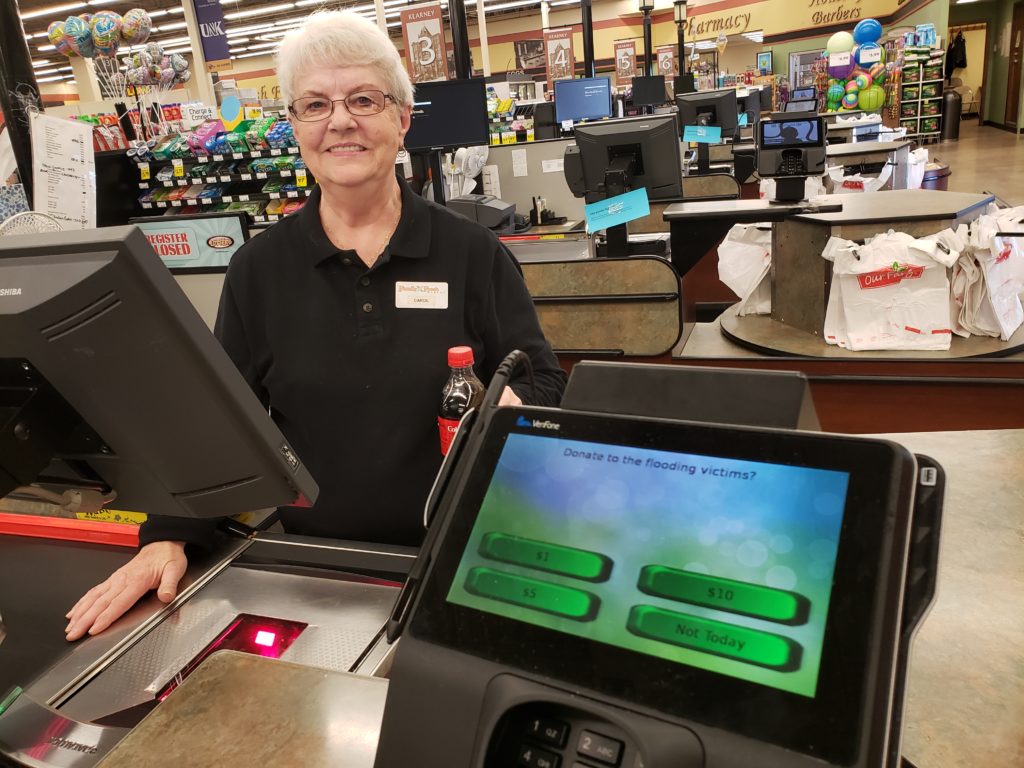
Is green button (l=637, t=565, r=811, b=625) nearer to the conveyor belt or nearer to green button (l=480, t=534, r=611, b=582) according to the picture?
green button (l=480, t=534, r=611, b=582)

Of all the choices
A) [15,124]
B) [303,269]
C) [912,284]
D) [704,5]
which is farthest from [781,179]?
[704,5]

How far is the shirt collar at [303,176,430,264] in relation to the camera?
149 centimetres

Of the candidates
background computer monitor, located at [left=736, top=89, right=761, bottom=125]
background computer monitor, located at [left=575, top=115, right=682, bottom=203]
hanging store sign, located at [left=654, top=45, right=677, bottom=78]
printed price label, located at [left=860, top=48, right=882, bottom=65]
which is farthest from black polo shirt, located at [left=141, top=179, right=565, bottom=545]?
hanging store sign, located at [left=654, top=45, right=677, bottom=78]

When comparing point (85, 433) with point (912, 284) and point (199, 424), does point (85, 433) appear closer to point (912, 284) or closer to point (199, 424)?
point (199, 424)

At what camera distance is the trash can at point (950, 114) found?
1684cm

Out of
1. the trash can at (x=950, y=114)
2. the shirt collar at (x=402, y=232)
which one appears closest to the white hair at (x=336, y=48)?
the shirt collar at (x=402, y=232)

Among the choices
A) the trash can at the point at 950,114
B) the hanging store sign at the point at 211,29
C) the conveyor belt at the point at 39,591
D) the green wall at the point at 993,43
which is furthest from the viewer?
the green wall at the point at 993,43

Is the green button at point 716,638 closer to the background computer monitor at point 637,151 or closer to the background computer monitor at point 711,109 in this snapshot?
the background computer monitor at point 637,151

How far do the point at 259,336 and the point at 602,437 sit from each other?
1.12m

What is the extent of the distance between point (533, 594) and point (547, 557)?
0.10 feet

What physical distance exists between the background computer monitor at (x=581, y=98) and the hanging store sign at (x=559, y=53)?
379 centimetres

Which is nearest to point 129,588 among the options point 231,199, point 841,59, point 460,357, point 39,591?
point 39,591

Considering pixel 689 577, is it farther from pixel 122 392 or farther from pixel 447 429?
pixel 447 429

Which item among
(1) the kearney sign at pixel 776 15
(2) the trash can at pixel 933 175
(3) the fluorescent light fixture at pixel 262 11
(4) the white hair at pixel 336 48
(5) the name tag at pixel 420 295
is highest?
(3) the fluorescent light fixture at pixel 262 11
